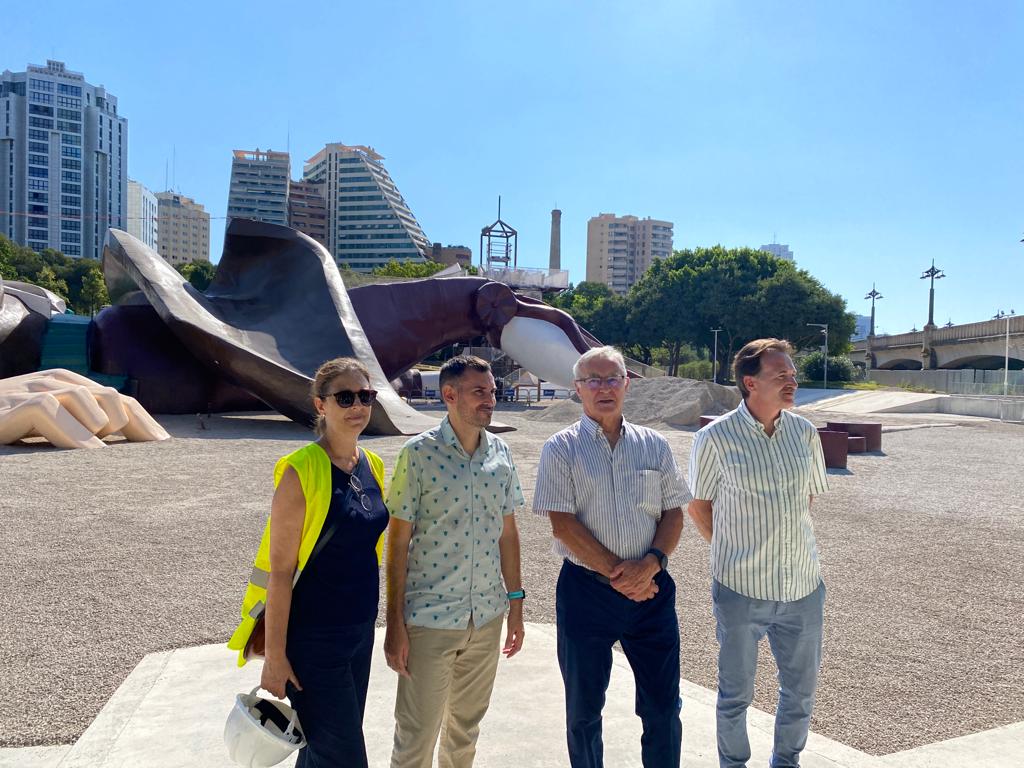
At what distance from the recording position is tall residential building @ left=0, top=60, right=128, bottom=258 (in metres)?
92.2

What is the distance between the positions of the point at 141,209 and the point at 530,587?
123678mm

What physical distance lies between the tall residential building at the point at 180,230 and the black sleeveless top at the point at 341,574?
137 metres

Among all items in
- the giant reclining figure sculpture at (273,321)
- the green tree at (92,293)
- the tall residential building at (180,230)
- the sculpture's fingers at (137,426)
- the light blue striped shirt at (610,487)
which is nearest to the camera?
the light blue striped shirt at (610,487)

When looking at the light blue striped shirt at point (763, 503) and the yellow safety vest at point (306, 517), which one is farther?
the light blue striped shirt at point (763, 503)

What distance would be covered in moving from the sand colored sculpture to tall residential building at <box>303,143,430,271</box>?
9260cm

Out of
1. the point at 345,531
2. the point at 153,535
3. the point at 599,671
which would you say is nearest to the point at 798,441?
the point at 599,671

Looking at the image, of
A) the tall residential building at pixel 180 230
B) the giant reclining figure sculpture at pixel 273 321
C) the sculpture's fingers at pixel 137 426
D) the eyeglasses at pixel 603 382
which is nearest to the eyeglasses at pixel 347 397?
the eyeglasses at pixel 603 382

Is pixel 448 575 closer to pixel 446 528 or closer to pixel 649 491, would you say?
pixel 446 528

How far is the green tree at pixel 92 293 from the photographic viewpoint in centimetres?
5131

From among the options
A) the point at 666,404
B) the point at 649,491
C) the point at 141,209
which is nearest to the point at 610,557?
the point at 649,491

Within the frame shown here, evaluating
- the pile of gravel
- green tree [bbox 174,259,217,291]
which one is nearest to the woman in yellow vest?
the pile of gravel

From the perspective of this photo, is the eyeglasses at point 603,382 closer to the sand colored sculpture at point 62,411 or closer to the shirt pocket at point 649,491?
the shirt pocket at point 649,491

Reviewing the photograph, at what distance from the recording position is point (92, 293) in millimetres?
51281

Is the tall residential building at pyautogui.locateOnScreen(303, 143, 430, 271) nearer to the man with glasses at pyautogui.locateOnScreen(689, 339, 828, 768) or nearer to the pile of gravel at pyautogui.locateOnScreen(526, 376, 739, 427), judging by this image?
the pile of gravel at pyautogui.locateOnScreen(526, 376, 739, 427)
